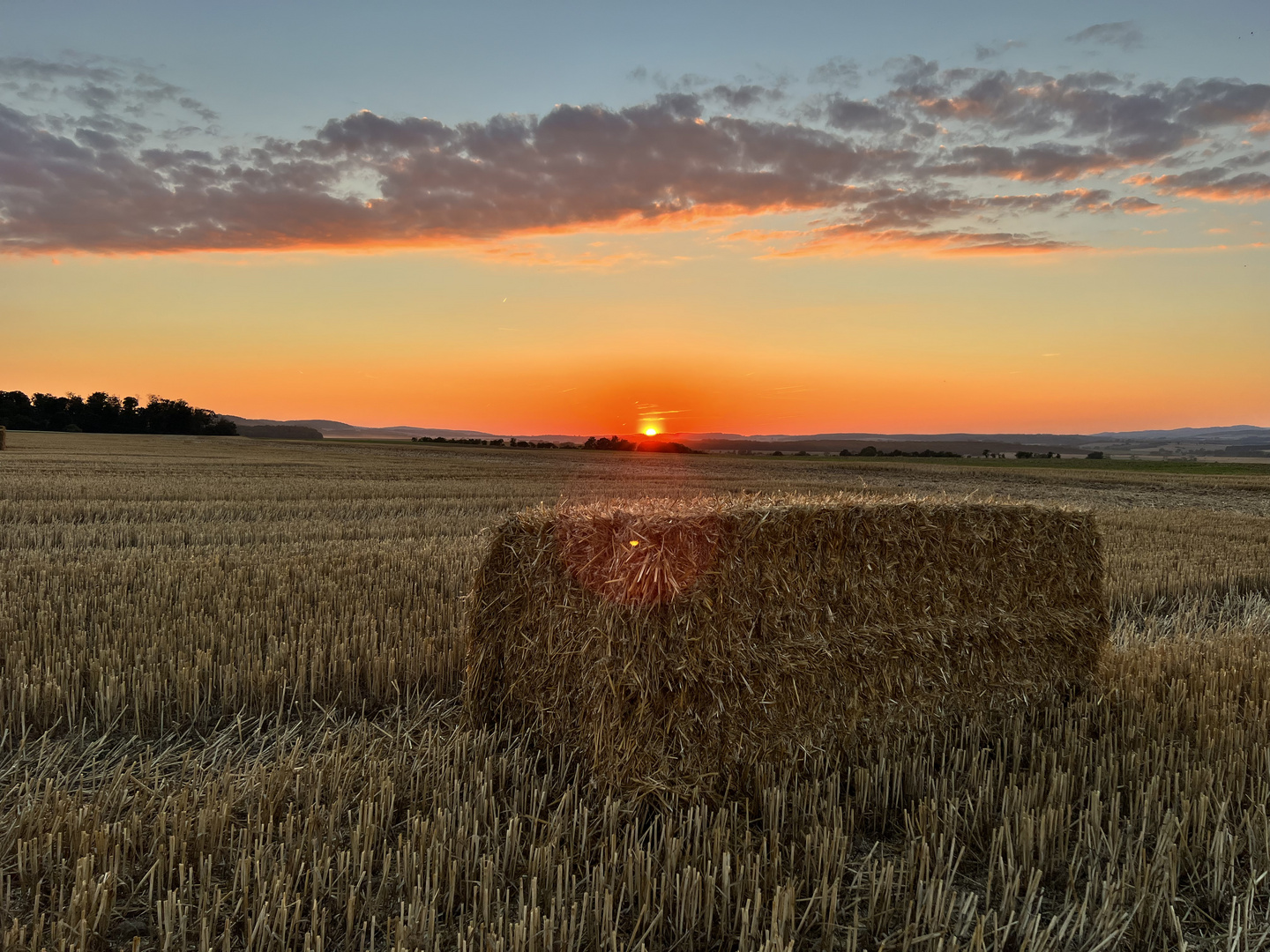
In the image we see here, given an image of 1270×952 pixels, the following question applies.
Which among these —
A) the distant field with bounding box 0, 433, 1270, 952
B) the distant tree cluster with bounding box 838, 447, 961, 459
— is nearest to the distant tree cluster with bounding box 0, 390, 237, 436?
the distant tree cluster with bounding box 838, 447, 961, 459

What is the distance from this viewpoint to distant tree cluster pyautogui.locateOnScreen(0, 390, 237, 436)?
297 feet

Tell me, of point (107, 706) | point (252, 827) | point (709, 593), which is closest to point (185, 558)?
point (107, 706)

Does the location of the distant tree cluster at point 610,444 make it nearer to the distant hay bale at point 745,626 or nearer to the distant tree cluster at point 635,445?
the distant tree cluster at point 635,445

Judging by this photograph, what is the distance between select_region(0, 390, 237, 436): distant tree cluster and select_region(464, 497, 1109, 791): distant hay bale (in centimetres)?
9945

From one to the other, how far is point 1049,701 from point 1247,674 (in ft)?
5.61

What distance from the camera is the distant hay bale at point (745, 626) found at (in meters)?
4.10

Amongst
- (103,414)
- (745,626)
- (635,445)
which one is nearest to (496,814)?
(745,626)

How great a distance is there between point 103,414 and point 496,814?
110m

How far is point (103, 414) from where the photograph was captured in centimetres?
9356

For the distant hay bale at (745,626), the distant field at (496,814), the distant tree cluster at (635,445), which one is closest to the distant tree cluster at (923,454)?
the distant tree cluster at (635,445)

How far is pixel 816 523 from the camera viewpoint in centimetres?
472

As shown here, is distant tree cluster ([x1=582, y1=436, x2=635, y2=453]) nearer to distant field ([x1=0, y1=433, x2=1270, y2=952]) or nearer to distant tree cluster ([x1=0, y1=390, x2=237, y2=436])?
distant tree cluster ([x1=0, y1=390, x2=237, y2=436])

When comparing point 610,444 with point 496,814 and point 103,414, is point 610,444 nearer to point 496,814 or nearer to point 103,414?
point 103,414

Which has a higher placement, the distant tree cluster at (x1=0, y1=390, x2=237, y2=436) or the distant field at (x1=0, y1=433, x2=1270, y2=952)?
the distant tree cluster at (x1=0, y1=390, x2=237, y2=436)
